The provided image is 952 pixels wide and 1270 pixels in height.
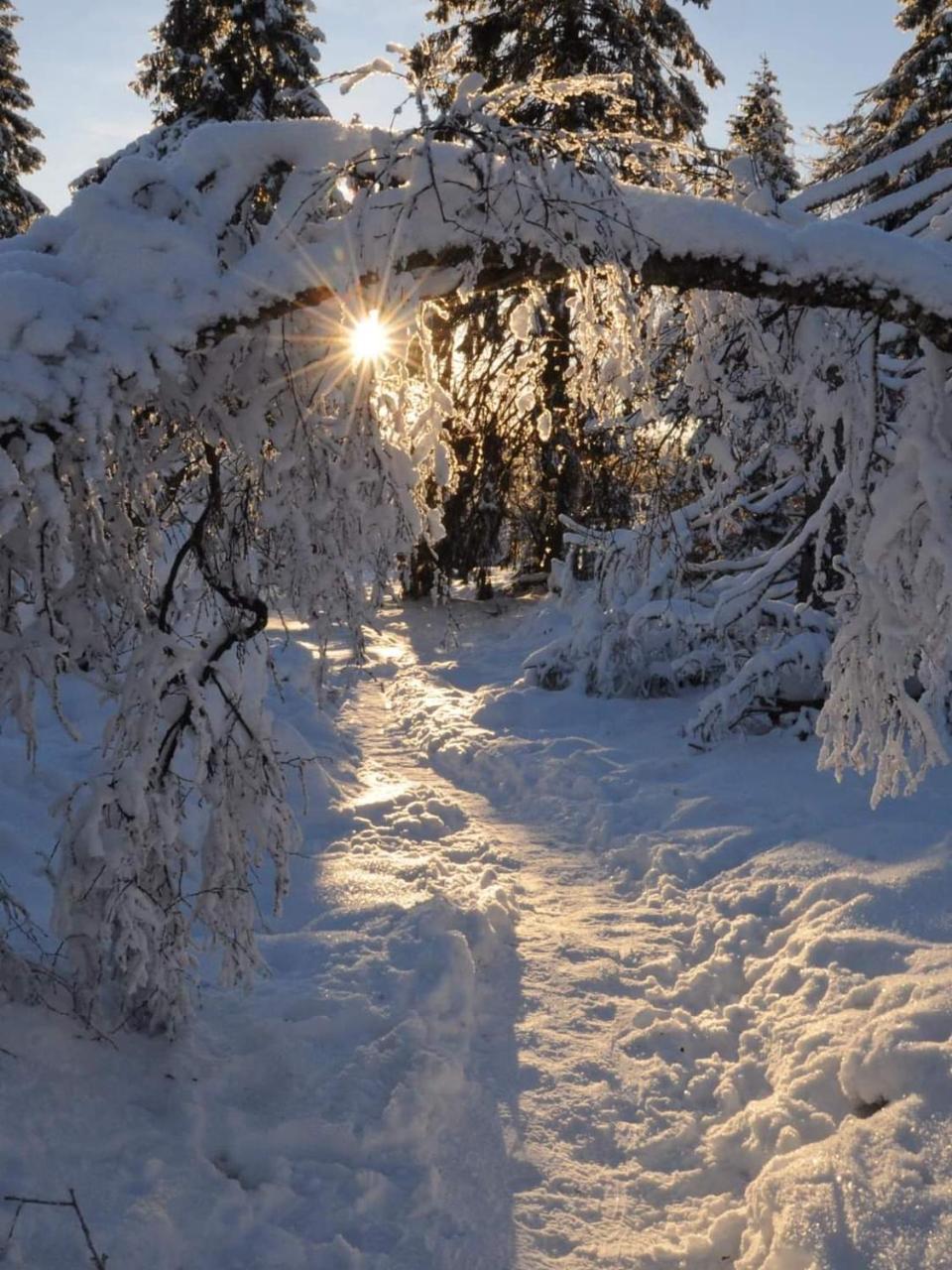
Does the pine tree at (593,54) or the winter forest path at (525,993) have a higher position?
the pine tree at (593,54)

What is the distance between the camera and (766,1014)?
477cm

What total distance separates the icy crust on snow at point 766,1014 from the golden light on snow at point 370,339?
349 centimetres

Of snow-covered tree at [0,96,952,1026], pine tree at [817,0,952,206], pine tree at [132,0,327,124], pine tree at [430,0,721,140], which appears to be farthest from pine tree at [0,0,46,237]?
snow-covered tree at [0,96,952,1026]

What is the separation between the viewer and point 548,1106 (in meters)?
4.29

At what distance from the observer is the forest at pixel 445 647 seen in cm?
298

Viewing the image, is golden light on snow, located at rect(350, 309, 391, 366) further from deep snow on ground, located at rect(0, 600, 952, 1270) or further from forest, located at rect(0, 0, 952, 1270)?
deep snow on ground, located at rect(0, 600, 952, 1270)

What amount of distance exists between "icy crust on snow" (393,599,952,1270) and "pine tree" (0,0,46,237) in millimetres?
19755

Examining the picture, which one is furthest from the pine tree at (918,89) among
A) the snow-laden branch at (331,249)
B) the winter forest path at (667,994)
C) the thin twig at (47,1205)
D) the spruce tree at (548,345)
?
the thin twig at (47,1205)

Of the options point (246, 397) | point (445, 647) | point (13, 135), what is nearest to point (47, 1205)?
point (445, 647)

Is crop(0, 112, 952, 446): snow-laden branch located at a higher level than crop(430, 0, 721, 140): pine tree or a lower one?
lower

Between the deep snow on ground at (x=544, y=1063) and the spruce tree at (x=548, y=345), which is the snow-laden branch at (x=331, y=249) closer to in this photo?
the spruce tree at (x=548, y=345)

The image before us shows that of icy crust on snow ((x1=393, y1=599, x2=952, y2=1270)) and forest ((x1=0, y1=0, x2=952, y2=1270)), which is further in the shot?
icy crust on snow ((x1=393, y1=599, x2=952, y2=1270))

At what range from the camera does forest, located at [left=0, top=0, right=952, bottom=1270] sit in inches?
117

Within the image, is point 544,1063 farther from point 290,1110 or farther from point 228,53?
point 228,53
